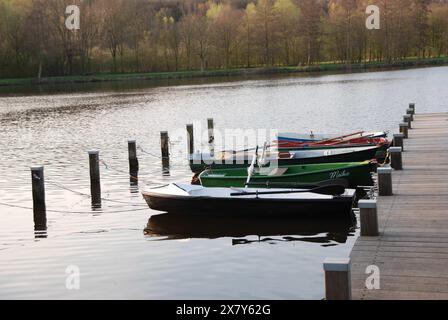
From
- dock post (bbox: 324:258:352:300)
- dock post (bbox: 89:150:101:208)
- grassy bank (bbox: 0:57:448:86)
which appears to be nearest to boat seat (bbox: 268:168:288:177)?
dock post (bbox: 89:150:101:208)

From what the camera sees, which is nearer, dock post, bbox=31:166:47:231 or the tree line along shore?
dock post, bbox=31:166:47:231

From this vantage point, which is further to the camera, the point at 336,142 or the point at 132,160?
the point at 132,160

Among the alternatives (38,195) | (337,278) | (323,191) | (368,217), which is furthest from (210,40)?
(337,278)

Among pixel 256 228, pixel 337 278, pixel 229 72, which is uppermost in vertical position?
pixel 229 72

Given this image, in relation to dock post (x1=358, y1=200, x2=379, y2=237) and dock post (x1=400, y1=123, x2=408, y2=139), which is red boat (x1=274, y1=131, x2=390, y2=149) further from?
dock post (x1=358, y1=200, x2=379, y2=237)

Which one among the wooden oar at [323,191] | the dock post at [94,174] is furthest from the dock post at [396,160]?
the dock post at [94,174]

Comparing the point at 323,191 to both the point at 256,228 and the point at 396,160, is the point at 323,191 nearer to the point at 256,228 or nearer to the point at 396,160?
the point at 256,228

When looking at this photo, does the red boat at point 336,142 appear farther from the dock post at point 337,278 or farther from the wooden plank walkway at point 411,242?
the dock post at point 337,278

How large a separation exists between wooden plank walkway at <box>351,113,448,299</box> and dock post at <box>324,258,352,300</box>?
1.98 feet

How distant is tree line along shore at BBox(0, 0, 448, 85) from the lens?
101875 millimetres

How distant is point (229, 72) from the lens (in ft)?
356

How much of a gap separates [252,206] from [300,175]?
96.6 inches

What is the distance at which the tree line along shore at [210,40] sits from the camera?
102 m
